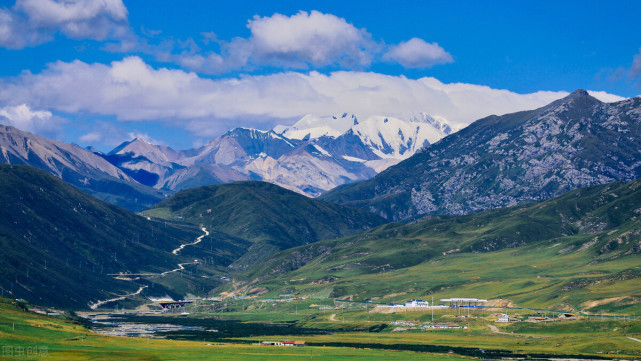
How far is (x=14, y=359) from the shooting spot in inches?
7662

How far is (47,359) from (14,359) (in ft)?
25.5

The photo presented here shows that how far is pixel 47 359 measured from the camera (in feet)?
653
